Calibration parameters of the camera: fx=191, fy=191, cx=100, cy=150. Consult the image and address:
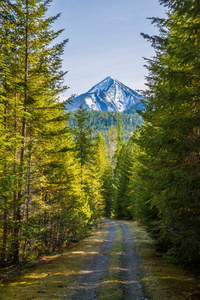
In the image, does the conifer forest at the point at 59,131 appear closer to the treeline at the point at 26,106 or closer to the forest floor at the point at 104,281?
the treeline at the point at 26,106

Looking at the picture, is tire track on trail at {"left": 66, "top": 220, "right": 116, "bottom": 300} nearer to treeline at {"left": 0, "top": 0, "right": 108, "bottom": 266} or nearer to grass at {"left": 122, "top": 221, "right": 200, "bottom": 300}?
grass at {"left": 122, "top": 221, "right": 200, "bottom": 300}

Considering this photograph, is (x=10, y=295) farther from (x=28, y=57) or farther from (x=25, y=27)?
(x=25, y=27)

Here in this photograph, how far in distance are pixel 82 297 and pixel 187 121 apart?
8.27m

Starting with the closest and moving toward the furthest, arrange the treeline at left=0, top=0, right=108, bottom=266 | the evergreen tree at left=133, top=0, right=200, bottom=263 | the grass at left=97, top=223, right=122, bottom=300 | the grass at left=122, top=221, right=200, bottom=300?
the evergreen tree at left=133, top=0, right=200, bottom=263 → the grass at left=122, top=221, right=200, bottom=300 → the grass at left=97, top=223, right=122, bottom=300 → the treeline at left=0, top=0, right=108, bottom=266

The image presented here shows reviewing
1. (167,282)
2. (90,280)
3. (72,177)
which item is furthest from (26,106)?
(167,282)

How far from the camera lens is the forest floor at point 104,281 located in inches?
306

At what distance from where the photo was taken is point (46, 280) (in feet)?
31.7

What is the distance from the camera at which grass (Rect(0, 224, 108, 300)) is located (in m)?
7.97

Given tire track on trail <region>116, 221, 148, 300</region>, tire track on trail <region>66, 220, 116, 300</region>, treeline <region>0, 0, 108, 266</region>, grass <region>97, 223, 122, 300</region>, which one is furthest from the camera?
treeline <region>0, 0, 108, 266</region>

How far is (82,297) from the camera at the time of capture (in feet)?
25.9

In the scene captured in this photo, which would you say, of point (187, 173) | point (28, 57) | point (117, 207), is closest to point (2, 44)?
point (28, 57)

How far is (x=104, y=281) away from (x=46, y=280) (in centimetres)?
296

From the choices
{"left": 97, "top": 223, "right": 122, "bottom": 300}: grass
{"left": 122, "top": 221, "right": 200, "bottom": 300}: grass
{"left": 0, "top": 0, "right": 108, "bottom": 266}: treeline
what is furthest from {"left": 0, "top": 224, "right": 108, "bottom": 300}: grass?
{"left": 122, "top": 221, "right": 200, "bottom": 300}: grass

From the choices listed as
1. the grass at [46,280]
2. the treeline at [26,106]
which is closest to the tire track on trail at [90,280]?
the grass at [46,280]
